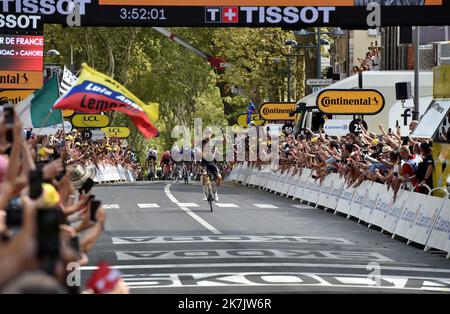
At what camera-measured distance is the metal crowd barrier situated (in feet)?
66.4

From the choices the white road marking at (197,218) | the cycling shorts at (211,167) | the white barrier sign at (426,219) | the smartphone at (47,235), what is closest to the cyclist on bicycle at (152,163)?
the white road marking at (197,218)

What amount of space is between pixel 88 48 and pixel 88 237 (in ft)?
230

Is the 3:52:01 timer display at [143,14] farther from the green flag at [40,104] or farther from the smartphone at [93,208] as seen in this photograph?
the smartphone at [93,208]

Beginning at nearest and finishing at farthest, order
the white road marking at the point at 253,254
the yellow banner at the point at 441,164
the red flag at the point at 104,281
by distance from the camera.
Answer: the red flag at the point at 104,281 → the white road marking at the point at 253,254 → the yellow banner at the point at 441,164

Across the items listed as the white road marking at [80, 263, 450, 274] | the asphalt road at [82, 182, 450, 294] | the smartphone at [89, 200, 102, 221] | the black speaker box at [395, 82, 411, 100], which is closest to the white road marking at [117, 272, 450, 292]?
the asphalt road at [82, 182, 450, 294]

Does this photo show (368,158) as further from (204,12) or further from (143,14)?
(143,14)

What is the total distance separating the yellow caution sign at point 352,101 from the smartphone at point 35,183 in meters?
26.7

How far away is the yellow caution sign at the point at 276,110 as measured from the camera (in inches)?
2048

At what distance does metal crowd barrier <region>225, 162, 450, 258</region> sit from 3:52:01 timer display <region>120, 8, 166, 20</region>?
17.0 feet

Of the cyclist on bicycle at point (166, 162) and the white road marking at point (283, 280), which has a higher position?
the white road marking at point (283, 280)

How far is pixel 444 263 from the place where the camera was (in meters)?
18.7
